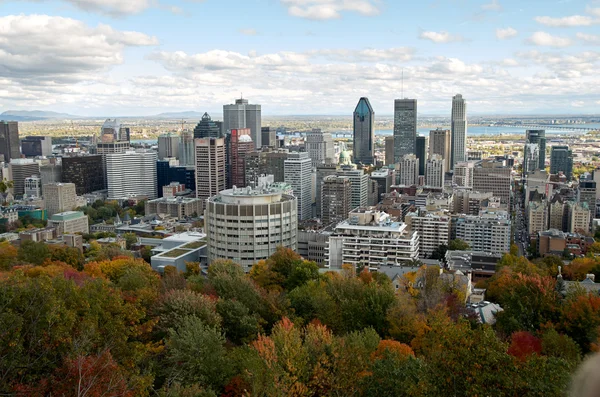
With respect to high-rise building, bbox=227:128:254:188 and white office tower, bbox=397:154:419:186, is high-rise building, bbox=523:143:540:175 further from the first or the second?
high-rise building, bbox=227:128:254:188

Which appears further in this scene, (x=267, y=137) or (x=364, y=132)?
(x=267, y=137)

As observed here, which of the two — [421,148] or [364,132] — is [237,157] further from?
[364,132]

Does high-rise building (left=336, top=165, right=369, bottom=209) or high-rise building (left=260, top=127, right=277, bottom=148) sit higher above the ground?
high-rise building (left=260, top=127, right=277, bottom=148)

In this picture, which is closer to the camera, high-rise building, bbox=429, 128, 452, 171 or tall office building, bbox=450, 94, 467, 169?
high-rise building, bbox=429, 128, 452, 171

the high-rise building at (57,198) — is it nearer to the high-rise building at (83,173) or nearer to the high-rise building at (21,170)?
the high-rise building at (83,173)

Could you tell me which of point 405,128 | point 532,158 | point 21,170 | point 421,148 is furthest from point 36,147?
point 532,158

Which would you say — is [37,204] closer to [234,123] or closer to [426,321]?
[426,321]

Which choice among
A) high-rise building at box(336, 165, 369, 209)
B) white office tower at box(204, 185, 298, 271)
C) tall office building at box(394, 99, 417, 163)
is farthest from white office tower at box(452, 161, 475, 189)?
white office tower at box(204, 185, 298, 271)
